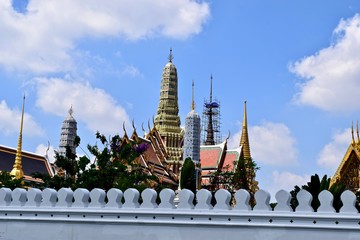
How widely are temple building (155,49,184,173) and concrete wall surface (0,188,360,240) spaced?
1296 inches

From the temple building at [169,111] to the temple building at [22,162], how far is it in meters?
8.38

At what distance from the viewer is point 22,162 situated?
3556 centimetres

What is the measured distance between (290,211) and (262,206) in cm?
32

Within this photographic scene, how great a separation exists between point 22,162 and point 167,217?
29955 mm

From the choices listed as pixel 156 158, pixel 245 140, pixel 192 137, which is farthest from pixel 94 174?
pixel 245 140

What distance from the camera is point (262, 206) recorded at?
21.7 ft

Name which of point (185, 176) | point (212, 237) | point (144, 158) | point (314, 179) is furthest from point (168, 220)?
point (144, 158)

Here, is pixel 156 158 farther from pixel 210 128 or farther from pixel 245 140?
pixel 210 128

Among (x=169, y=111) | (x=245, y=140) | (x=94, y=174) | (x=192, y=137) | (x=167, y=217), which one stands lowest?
(x=167, y=217)

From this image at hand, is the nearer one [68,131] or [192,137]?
[192,137]

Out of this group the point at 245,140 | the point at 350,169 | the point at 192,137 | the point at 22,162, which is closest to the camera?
the point at 192,137

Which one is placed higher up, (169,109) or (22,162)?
(169,109)

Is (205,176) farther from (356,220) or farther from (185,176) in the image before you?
(356,220)

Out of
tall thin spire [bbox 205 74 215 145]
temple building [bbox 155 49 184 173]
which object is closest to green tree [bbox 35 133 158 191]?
temple building [bbox 155 49 184 173]
